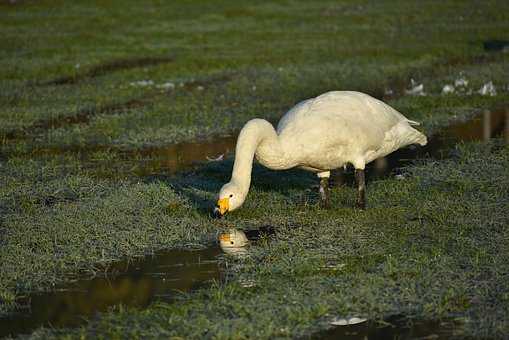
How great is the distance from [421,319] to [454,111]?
9.57m

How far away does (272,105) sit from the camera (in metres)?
Answer: 16.7

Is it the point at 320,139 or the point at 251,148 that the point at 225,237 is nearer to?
the point at 251,148

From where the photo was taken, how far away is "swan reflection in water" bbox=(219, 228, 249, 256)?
818 cm

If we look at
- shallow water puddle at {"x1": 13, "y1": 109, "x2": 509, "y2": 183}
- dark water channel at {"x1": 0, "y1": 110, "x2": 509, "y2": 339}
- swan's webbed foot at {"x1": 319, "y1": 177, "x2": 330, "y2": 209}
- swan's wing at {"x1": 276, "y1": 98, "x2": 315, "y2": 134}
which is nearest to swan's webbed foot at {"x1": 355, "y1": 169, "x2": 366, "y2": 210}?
swan's webbed foot at {"x1": 319, "y1": 177, "x2": 330, "y2": 209}

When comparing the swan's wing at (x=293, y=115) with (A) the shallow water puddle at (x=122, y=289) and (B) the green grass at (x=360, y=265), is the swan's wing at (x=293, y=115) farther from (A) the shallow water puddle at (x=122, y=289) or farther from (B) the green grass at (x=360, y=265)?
(A) the shallow water puddle at (x=122, y=289)

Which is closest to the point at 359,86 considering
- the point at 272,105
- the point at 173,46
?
the point at 272,105

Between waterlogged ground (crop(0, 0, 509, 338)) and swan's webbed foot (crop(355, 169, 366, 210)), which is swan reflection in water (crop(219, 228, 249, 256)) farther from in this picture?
swan's webbed foot (crop(355, 169, 366, 210))

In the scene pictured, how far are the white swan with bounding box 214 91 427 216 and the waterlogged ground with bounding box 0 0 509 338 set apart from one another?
1.63 feet

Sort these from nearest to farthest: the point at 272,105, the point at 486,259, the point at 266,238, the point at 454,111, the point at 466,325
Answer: the point at 466,325 → the point at 486,259 → the point at 266,238 → the point at 454,111 → the point at 272,105

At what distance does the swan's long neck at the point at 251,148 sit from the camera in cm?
856

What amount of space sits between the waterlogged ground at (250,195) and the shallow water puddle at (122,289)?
0.18 m

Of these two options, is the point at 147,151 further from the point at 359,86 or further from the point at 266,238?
the point at 359,86

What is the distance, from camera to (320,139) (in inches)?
355

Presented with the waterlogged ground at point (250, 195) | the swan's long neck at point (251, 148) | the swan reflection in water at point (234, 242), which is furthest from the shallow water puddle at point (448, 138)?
the swan reflection in water at point (234, 242)
